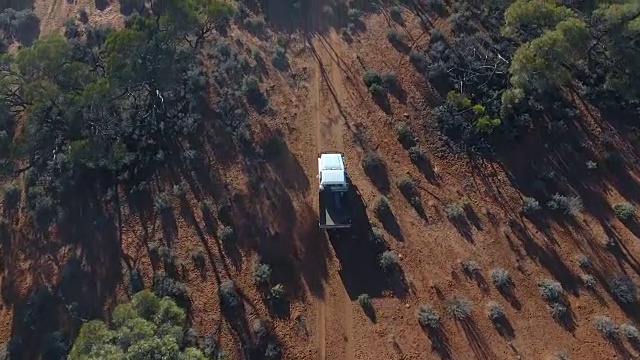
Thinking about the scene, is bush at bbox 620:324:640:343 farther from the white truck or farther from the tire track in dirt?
the white truck

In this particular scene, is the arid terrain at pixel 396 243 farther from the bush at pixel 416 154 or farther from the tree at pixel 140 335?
the tree at pixel 140 335

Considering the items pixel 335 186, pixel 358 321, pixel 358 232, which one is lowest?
Answer: pixel 358 321

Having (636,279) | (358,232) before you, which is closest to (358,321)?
(358,232)

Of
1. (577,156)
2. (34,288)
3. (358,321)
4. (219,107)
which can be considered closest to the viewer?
(358,321)

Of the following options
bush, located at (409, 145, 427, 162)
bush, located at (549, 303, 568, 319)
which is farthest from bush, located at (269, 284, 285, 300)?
bush, located at (549, 303, 568, 319)

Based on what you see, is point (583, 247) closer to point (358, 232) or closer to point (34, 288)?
point (358, 232)

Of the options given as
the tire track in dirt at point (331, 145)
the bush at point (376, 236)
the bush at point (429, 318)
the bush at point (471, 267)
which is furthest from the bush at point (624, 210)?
the tire track in dirt at point (331, 145)
